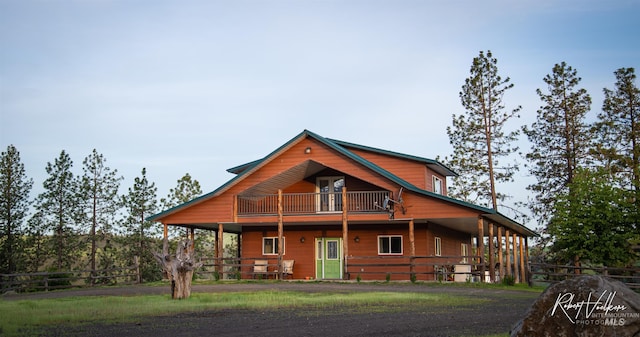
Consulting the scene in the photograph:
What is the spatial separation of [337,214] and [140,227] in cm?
1910

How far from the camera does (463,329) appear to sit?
11.1 metres

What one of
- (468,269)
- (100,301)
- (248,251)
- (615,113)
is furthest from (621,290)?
(615,113)

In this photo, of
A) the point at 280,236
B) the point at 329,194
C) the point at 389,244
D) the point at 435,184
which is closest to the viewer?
the point at 280,236

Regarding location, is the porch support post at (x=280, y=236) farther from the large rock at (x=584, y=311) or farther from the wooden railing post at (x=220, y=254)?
the large rock at (x=584, y=311)

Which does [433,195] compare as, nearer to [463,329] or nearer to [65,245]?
[463,329]

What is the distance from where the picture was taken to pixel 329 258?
3184cm

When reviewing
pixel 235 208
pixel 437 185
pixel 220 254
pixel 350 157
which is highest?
pixel 350 157

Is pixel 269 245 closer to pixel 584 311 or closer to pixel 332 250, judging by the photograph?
pixel 332 250

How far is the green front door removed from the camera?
31594 millimetres

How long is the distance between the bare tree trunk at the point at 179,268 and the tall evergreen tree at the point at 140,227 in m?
25.6

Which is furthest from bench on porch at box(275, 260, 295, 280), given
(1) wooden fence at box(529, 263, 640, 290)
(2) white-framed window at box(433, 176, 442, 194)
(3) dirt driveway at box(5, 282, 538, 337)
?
(3) dirt driveway at box(5, 282, 538, 337)

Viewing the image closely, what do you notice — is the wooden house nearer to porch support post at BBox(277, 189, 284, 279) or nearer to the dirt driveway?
porch support post at BBox(277, 189, 284, 279)

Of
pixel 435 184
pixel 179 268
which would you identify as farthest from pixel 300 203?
pixel 179 268

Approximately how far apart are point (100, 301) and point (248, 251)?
48.7 ft
